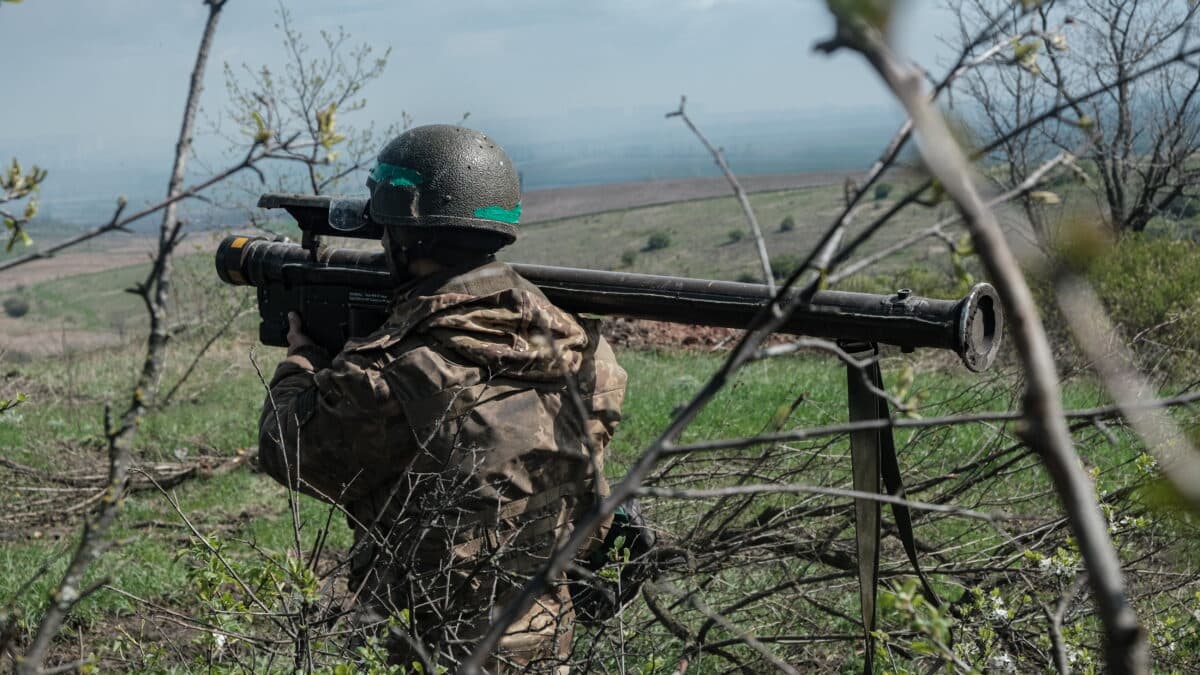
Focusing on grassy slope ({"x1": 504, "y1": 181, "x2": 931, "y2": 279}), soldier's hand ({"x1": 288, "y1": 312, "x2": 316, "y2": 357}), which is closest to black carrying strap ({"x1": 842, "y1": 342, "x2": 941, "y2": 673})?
soldier's hand ({"x1": 288, "y1": 312, "x2": 316, "y2": 357})

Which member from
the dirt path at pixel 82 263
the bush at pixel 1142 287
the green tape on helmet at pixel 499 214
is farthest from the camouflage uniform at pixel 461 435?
the dirt path at pixel 82 263

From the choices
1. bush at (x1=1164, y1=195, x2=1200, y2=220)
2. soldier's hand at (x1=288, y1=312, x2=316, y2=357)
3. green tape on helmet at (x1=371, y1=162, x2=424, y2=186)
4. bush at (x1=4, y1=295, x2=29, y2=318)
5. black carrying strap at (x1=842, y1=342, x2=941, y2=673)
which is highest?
green tape on helmet at (x1=371, y1=162, x2=424, y2=186)

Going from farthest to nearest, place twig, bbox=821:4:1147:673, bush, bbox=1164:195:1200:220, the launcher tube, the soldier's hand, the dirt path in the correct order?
1. the dirt path
2. bush, bbox=1164:195:1200:220
3. the soldier's hand
4. the launcher tube
5. twig, bbox=821:4:1147:673

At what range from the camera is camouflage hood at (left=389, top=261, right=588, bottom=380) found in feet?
11.3

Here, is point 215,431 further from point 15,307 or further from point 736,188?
point 15,307

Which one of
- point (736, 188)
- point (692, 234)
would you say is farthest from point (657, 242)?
point (736, 188)

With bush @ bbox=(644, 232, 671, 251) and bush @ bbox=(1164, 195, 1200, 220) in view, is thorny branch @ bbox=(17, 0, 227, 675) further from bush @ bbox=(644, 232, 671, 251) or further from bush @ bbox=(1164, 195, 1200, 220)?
bush @ bbox=(644, 232, 671, 251)

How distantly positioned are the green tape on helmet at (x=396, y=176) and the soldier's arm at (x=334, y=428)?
0.58 metres

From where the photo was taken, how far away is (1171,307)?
906cm

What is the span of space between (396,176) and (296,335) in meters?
0.85

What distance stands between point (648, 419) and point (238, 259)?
4397mm

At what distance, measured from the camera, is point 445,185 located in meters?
3.57

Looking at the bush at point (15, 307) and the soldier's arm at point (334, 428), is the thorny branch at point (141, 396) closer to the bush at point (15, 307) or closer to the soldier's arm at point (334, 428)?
the soldier's arm at point (334, 428)

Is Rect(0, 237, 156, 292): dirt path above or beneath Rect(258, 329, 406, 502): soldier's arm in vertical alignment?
beneath
